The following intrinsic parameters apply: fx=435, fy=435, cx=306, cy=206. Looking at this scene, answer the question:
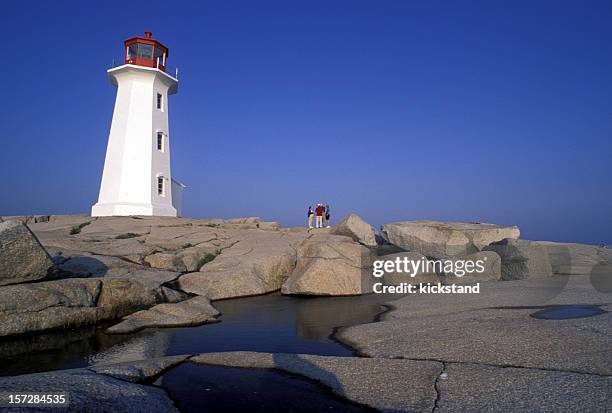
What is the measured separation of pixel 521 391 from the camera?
5250 millimetres

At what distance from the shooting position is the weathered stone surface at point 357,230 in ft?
72.6

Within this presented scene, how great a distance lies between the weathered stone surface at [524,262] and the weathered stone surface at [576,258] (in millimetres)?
1261

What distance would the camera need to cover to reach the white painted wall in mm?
28078

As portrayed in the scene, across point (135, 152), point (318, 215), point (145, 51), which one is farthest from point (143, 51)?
point (318, 215)

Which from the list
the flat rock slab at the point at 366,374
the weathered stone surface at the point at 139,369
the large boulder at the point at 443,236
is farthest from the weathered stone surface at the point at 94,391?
the large boulder at the point at 443,236

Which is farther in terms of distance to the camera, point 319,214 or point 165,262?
point 319,214

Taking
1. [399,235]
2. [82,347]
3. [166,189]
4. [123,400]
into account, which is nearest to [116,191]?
[166,189]

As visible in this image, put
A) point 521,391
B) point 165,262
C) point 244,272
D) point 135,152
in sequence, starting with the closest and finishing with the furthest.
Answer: point 521,391, point 244,272, point 165,262, point 135,152

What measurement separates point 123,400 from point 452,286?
12868 millimetres

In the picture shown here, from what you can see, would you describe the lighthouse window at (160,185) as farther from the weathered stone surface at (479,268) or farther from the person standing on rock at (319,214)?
the weathered stone surface at (479,268)

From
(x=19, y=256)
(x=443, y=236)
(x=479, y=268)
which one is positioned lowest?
(x=479, y=268)

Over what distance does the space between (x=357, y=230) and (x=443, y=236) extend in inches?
166

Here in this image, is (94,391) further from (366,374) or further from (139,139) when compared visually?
(139,139)

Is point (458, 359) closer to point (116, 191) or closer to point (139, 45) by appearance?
point (116, 191)
